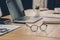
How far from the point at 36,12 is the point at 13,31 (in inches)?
27.8

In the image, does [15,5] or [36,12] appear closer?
[15,5]

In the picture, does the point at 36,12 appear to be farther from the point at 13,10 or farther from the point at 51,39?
the point at 51,39

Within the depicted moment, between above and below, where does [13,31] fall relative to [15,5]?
below

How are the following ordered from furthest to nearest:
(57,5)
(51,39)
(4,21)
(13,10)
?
(57,5) < (13,10) < (4,21) < (51,39)

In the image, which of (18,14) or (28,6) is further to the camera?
(28,6)

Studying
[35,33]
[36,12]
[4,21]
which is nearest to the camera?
[35,33]

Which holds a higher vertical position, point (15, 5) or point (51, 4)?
point (15, 5)

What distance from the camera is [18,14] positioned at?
1.52 metres

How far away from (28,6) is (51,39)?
2.95 meters

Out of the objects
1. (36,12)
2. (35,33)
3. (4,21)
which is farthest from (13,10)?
(35,33)

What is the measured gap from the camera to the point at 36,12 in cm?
175

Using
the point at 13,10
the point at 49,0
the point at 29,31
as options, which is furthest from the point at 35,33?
the point at 49,0

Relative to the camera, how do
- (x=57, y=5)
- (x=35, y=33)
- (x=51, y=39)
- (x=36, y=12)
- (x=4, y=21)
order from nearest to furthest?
(x=51, y=39) → (x=35, y=33) → (x=4, y=21) → (x=36, y=12) → (x=57, y=5)

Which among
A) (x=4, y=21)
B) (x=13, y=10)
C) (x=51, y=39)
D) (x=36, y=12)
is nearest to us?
(x=51, y=39)
